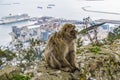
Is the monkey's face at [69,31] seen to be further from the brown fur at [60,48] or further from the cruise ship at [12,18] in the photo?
the cruise ship at [12,18]

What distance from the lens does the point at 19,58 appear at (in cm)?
834

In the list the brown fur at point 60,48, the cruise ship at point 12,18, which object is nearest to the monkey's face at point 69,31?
the brown fur at point 60,48

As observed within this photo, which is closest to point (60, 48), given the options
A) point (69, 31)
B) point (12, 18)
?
point (69, 31)

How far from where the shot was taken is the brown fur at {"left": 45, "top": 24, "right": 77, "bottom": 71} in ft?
8.59

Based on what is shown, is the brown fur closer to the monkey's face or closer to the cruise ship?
the monkey's face

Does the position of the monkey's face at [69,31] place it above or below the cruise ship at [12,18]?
above

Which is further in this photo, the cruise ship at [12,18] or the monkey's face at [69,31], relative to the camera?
the cruise ship at [12,18]

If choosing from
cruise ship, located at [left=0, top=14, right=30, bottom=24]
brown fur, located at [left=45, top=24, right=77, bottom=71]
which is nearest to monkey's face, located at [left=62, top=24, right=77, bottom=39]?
brown fur, located at [left=45, top=24, right=77, bottom=71]

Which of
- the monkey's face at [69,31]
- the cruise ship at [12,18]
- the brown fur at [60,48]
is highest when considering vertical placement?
the monkey's face at [69,31]

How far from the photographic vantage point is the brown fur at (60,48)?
262cm

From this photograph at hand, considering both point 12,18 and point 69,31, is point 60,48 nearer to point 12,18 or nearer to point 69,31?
→ point 69,31

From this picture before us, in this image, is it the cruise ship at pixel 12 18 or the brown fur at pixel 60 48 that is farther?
the cruise ship at pixel 12 18

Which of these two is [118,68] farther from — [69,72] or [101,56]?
[69,72]

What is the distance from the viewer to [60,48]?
264cm
